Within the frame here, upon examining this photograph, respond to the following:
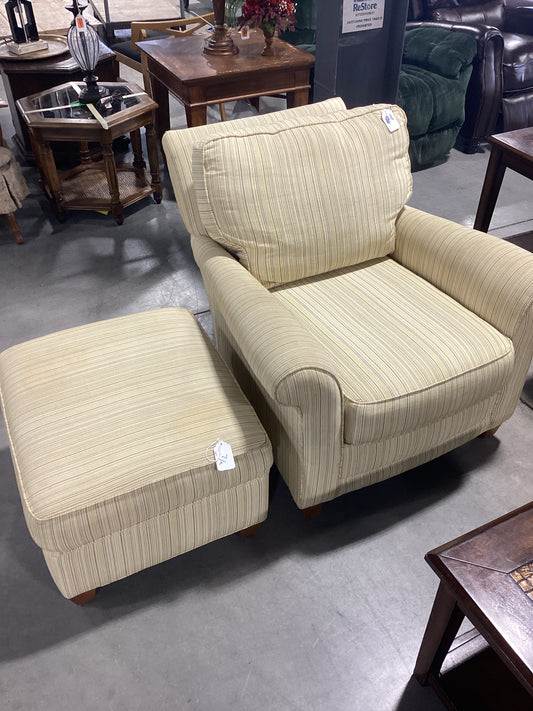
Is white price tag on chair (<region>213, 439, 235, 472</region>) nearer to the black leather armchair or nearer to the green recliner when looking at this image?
the green recliner

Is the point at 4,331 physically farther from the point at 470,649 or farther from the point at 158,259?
the point at 470,649

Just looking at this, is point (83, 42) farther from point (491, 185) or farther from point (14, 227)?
→ point (491, 185)

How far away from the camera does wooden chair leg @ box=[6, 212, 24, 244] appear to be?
2.71 metres

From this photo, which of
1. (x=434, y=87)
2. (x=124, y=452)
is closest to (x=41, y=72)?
(x=434, y=87)

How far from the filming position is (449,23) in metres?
3.46

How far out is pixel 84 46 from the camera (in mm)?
2615

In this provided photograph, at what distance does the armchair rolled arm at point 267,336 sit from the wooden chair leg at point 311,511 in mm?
398

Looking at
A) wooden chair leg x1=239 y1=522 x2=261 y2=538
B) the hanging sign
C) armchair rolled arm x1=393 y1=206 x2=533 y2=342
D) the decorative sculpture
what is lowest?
wooden chair leg x1=239 y1=522 x2=261 y2=538

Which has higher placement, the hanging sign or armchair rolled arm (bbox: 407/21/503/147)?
the hanging sign

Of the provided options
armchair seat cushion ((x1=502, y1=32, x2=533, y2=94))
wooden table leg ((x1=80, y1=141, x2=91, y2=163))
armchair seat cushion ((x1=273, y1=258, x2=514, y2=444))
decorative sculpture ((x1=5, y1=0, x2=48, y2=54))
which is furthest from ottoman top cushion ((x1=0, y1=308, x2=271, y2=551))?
armchair seat cushion ((x1=502, y1=32, x2=533, y2=94))

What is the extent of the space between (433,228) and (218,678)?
4.39 feet

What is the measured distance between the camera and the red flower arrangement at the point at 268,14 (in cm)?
256

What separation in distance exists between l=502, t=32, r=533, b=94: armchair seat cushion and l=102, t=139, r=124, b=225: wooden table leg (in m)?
2.35

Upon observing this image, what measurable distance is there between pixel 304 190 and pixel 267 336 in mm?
539
